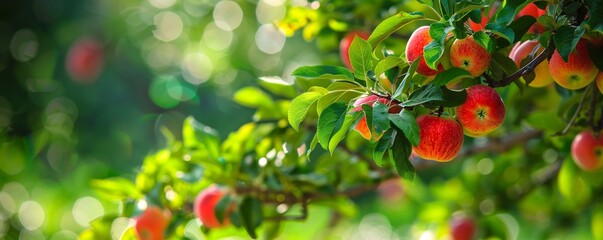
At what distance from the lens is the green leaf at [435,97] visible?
82 centimetres

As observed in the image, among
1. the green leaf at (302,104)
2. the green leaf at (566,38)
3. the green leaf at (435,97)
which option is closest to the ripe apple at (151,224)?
the green leaf at (302,104)

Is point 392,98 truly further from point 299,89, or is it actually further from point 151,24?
point 151,24

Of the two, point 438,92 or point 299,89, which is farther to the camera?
point 299,89

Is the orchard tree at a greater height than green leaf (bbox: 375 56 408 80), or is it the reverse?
green leaf (bbox: 375 56 408 80)

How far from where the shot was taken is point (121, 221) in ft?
4.86

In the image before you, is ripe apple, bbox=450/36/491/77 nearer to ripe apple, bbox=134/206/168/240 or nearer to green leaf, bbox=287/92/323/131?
green leaf, bbox=287/92/323/131

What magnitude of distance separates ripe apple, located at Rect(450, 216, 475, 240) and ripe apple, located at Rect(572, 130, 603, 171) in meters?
0.48

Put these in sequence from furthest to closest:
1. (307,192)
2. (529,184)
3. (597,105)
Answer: (529,184)
(307,192)
(597,105)

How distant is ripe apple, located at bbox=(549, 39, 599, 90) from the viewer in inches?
35.3

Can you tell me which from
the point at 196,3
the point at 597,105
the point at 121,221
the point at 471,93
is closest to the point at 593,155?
the point at 597,105

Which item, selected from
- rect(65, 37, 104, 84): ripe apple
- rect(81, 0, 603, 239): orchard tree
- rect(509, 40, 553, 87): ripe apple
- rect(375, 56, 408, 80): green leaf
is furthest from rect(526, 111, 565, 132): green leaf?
rect(65, 37, 104, 84): ripe apple

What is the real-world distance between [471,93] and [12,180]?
2166mm

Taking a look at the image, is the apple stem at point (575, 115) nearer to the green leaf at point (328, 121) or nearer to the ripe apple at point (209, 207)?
the green leaf at point (328, 121)

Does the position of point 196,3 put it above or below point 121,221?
below
